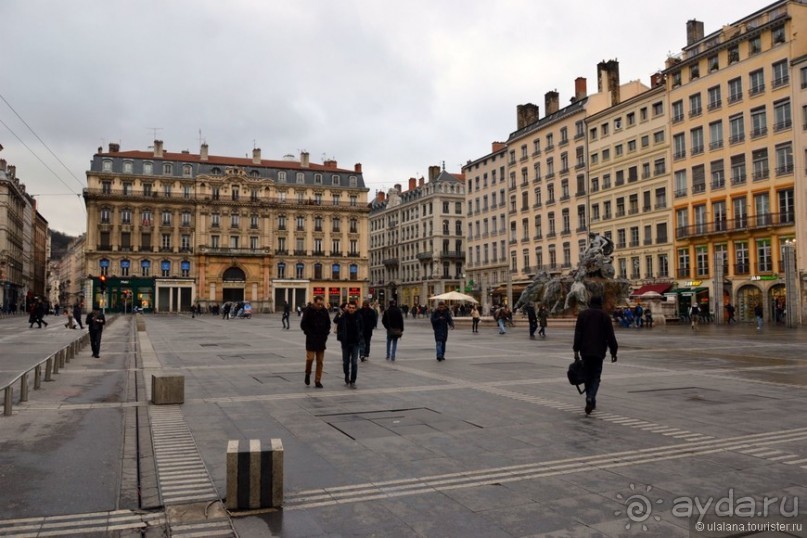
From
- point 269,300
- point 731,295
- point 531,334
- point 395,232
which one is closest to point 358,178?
point 395,232

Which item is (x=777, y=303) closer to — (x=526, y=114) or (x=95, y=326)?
(x=526, y=114)

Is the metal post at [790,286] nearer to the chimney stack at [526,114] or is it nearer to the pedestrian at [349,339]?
the pedestrian at [349,339]

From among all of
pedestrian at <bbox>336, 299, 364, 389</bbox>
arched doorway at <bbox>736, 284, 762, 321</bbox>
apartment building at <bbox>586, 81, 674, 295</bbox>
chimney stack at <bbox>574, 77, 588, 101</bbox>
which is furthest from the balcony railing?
pedestrian at <bbox>336, 299, 364, 389</bbox>

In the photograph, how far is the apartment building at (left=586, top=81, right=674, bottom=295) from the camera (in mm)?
54656

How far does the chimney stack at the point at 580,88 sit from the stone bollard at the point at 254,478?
6652 centimetres

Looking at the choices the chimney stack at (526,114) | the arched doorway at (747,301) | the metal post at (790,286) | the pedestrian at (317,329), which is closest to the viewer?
the pedestrian at (317,329)

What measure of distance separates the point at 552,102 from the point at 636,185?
17061 millimetres

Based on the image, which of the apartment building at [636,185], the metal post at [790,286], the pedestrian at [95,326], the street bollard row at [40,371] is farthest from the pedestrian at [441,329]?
the apartment building at [636,185]

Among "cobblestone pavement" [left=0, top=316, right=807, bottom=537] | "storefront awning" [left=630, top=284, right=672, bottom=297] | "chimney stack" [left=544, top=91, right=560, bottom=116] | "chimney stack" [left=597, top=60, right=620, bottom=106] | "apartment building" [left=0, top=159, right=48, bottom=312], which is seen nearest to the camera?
"cobblestone pavement" [left=0, top=316, right=807, bottom=537]

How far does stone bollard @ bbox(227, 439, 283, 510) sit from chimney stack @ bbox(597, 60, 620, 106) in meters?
64.3

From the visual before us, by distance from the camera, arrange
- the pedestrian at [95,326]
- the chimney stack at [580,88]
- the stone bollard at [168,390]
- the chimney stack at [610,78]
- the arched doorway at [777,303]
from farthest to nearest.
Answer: the chimney stack at [580,88], the chimney stack at [610,78], the arched doorway at [777,303], the pedestrian at [95,326], the stone bollard at [168,390]

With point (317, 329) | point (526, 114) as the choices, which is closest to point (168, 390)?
point (317, 329)

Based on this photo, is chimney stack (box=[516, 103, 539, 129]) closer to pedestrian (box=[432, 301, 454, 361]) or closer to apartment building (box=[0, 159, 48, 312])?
apartment building (box=[0, 159, 48, 312])

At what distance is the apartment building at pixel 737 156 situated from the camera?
4412 centimetres
